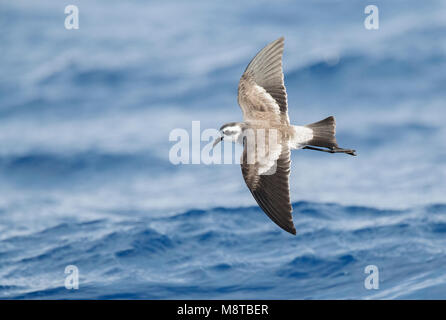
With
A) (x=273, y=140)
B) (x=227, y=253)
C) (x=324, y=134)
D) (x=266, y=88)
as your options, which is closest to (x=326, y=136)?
(x=324, y=134)

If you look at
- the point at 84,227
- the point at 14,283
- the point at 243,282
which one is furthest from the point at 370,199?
the point at 14,283

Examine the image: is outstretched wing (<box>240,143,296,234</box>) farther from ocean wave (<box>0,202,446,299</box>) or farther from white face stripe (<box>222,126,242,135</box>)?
ocean wave (<box>0,202,446,299</box>)

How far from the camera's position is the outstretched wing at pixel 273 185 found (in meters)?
7.66

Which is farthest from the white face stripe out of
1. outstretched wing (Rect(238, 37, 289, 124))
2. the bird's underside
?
outstretched wing (Rect(238, 37, 289, 124))

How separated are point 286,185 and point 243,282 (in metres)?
4.68

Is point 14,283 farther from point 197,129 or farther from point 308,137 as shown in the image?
point 308,137

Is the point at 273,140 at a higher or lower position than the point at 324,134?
lower

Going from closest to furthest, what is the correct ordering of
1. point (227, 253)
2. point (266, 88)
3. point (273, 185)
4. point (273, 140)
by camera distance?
point (273, 185)
point (273, 140)
point (266, 88)
point (227, 253)

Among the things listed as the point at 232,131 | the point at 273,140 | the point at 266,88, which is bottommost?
the point at 273,140

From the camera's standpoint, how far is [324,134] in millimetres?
8719

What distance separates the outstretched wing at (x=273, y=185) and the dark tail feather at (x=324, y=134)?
463mm

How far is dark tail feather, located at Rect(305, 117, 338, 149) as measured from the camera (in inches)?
340

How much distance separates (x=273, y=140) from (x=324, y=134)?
0.66 meters

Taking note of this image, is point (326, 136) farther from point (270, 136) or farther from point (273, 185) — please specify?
point (273, 185)
